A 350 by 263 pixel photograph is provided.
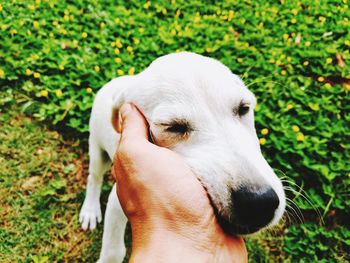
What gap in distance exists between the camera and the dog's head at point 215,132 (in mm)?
2049

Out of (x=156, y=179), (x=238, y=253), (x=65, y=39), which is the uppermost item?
(x=156, y=179)

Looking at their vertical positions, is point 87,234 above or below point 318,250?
below

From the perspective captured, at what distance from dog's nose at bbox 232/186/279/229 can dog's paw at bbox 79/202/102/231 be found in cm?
228

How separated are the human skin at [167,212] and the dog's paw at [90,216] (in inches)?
66.6

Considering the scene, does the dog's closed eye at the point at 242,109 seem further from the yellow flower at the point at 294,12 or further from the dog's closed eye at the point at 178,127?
the yellow flower at the point at 294,12

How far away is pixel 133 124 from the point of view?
2512 mm

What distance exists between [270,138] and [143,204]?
2754mm

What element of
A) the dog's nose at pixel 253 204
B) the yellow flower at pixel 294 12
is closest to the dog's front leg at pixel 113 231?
the dog's nose at pixel 253 204

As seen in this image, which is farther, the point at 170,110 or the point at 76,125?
the point at 76,125

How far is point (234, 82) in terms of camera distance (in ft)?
8.53

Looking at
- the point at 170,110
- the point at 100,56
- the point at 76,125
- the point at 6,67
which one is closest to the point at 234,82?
the point at 170,110

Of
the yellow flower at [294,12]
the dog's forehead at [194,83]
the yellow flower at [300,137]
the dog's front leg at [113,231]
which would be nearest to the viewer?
the dog's forehead at [194,83]

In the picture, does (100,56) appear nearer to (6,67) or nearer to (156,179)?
(6,67)

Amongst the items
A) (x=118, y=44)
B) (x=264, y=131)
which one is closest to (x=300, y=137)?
(x=264, y=131)
